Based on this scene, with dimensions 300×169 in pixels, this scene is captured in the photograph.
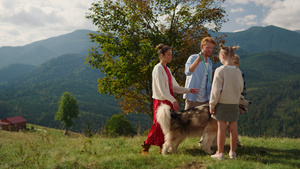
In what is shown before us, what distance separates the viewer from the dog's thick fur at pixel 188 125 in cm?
482

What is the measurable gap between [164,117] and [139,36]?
9768 millimetres

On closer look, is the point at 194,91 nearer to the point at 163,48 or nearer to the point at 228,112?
the point at 228,112

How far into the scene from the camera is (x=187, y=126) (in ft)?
16.0

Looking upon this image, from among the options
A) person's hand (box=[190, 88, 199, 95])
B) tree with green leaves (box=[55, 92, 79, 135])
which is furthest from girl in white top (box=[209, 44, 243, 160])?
tree with green leaves (box=[55, 92, 79, 135])

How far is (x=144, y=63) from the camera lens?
13023 millimetres

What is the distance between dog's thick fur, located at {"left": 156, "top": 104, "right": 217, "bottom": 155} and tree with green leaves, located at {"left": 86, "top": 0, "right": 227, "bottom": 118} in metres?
7.62

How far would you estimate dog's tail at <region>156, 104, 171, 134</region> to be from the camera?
15.4 ft

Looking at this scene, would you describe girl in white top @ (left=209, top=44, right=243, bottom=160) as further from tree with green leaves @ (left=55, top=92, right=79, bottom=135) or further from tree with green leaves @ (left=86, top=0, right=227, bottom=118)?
tree with green leaves @ (left=55, top=92, right=79, bottom=135)

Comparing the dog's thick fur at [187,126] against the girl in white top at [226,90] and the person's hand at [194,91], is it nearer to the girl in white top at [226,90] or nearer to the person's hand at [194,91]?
the person's hand at [194,91]

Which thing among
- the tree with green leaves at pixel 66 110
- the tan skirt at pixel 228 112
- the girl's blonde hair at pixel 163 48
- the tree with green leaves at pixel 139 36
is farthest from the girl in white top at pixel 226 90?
the tree with green leaves at pixel 66 110

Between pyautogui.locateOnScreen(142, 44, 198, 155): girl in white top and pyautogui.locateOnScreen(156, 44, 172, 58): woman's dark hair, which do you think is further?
pyautogui.locateOnScreen(156, 44, 172, 58): woman's dark hair

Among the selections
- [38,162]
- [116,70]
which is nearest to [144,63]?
[116,70]

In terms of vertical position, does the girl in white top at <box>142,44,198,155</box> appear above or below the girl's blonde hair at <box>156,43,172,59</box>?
below

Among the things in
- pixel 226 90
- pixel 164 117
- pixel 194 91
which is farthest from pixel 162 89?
pixel 226 90
